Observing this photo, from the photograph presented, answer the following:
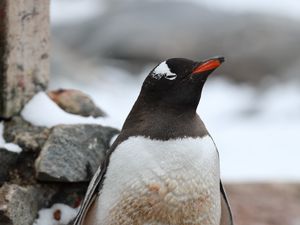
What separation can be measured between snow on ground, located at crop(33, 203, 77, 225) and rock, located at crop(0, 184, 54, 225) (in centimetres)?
4

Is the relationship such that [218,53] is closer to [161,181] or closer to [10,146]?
[10,146]

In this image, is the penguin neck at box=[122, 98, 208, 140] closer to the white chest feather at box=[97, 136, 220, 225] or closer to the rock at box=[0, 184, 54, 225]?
the white chest feather at box=[97, 136, 220, 225]

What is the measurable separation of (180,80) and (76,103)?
3.95 feet

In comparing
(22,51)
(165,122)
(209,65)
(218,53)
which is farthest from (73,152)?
(218,53)

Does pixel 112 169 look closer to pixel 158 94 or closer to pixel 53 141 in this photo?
pixel 158 94

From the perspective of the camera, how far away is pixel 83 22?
1458 centimetres

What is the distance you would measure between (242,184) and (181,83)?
10.8ft

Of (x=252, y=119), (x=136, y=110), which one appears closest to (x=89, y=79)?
(x=252, y=119)

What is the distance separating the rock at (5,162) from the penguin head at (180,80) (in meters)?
1.01

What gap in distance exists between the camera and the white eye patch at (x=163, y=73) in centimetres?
350

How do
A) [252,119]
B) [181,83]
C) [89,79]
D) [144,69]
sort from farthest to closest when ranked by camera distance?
[144,69]
[89,79]
[252,119]
[181,83]

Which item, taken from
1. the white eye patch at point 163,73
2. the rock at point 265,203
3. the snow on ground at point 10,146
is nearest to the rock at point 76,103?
the snow on ground at point 10,146

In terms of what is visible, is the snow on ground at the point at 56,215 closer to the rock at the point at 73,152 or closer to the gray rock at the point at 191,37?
the rock at the point at 73,152

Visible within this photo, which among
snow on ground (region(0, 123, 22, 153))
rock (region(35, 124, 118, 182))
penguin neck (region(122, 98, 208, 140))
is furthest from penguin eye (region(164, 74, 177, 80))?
snow on ground (region(0, 123, 22, 153))
